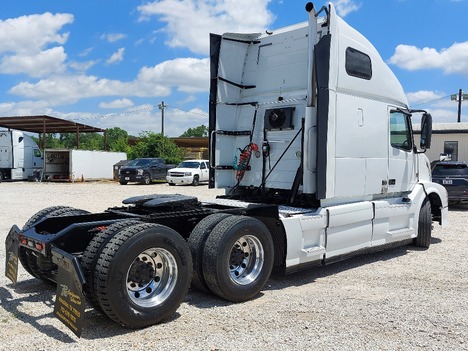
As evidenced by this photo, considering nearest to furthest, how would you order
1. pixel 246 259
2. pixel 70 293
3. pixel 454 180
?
pixel 70 293 < pixel 246 259 < pixel 454 180

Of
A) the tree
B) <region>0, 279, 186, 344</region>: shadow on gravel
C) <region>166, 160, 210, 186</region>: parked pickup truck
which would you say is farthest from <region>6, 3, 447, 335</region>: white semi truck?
the tree

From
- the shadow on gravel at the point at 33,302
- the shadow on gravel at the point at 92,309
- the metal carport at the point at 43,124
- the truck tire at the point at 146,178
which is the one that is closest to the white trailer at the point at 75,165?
the metal carport at the point at 43,124

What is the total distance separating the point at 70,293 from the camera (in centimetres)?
426

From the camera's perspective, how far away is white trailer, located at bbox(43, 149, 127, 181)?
30172mm

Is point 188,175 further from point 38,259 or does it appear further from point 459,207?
point 38,259

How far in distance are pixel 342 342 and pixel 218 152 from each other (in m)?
4.11

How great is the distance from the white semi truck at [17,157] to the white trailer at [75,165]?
92 cm

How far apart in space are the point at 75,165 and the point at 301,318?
91.0ft

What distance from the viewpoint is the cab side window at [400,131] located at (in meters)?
7.79

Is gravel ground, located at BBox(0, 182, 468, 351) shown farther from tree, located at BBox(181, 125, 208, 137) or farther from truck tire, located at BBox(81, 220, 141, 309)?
tree, located at BBox(181, 125, 208, 137)

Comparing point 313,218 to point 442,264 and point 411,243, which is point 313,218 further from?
point 411,243

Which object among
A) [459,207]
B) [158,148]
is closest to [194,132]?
[158,148]

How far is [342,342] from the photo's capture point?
4215mm

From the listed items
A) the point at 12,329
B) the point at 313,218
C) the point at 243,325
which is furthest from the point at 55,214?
the point at 313,218
